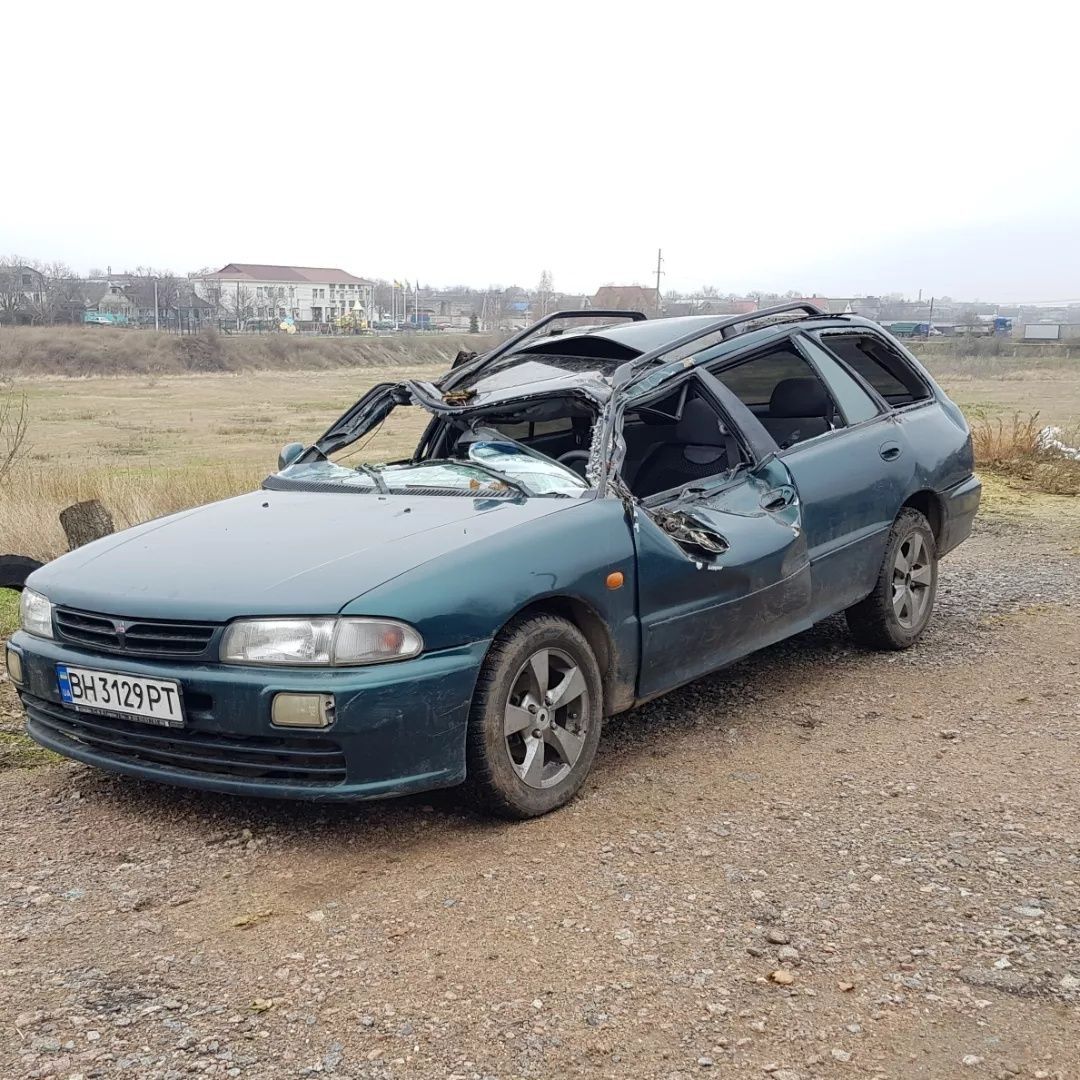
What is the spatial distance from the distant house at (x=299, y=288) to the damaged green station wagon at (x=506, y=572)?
140m

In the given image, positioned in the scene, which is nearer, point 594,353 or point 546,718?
point 546,718

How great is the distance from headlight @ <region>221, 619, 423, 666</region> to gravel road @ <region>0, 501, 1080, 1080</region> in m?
0.64

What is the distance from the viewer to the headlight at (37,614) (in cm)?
404

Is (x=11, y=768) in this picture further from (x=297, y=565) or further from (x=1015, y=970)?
(x=1015, y=970)

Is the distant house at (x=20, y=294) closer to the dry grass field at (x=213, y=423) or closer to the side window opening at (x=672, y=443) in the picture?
the dry grass field at (x=213, y=423)

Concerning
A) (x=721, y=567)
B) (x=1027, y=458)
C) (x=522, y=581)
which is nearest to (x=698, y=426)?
(x=721, y=567)

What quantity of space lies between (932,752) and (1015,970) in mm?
1730

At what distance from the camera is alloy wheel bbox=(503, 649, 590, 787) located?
12.8 feet

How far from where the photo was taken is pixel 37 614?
13.4 ft

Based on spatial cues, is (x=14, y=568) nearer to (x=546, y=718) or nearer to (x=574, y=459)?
(x=574, y=459)

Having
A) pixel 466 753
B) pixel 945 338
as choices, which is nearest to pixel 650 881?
pixel 466 753

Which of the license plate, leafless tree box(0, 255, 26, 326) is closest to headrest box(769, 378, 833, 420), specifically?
the license plate

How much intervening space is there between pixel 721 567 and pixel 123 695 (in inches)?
86.8

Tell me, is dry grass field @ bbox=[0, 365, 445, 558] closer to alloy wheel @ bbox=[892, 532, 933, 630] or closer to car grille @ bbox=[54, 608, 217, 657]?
alloy wheel @ bbox=[892, 532, 933, 630]
